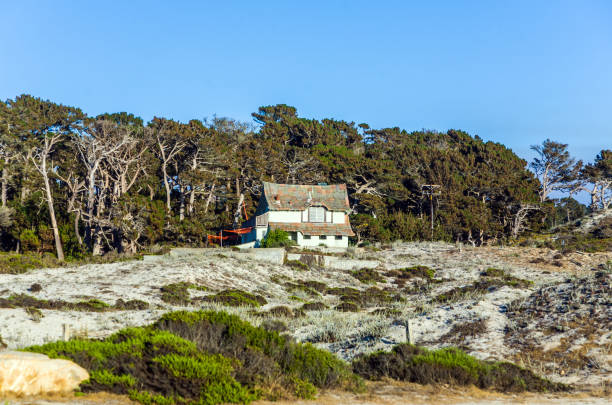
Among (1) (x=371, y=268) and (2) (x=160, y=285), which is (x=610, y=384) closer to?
(2) (x=160, y=285)

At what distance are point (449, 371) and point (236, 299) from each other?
52.5ft

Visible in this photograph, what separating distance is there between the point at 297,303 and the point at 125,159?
30.0 meters

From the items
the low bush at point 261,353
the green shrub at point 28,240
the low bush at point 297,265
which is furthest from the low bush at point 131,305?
the green shrub at point 28,240

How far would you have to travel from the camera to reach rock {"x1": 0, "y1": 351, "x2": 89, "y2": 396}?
876 cm

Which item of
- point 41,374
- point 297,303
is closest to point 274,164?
point 297,303

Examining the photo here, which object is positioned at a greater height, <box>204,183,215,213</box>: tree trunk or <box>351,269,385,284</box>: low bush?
<box>204,183,215,213</box>: tree trunk

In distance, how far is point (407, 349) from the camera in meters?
13.1

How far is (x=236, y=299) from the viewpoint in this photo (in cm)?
2648

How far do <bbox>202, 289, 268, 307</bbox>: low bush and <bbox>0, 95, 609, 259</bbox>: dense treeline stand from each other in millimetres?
19943

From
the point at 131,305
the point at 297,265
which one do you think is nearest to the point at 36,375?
the point at 131,305

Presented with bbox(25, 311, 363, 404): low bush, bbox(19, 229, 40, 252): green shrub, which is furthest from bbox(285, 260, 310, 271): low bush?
bbox(25, 311, 363, 404): low bush

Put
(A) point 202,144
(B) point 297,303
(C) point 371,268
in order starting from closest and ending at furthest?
1. (B) point 297,303
2. (C) point 371,268
3. (A) point 202,144

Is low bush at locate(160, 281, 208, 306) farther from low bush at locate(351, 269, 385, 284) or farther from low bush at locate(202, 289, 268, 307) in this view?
low bush at locate(351, 269, 385, 284)

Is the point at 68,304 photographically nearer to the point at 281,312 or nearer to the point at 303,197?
the point at 281,312
